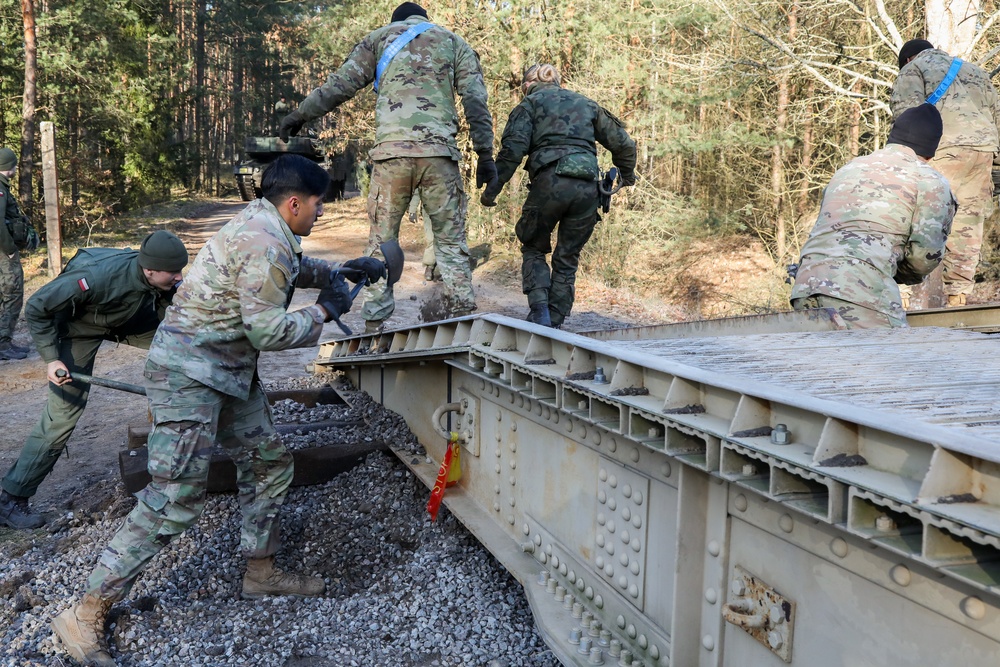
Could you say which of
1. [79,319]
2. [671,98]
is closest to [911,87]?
[79,319]

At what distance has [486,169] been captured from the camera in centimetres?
552

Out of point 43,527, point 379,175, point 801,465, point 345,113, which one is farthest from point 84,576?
point 345,113

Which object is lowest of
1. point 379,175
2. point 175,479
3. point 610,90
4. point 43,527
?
point 43,527

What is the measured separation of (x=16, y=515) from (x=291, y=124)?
2902 mm

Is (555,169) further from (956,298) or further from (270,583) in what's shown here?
(270,583)

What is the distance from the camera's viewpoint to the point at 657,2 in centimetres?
1309

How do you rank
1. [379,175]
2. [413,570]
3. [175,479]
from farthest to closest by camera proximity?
1. [379,175]
2. [413,570]
3. [175,479]

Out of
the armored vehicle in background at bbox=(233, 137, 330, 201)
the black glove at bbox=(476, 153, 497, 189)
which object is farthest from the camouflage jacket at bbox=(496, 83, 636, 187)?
the armored vehicle in background at bbox=(233, 137, 330, 201)

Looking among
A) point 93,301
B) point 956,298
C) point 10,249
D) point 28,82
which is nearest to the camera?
point 93,301

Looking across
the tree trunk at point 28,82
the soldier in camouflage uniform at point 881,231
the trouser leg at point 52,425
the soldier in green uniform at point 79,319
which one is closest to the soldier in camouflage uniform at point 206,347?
the soldier in green uniform at point 79,319

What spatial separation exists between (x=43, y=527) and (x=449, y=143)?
338cm

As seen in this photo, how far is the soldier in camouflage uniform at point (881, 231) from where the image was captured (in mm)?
4254

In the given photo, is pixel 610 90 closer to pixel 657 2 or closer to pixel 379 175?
pixel 657 2

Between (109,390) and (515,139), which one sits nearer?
(515,139)
